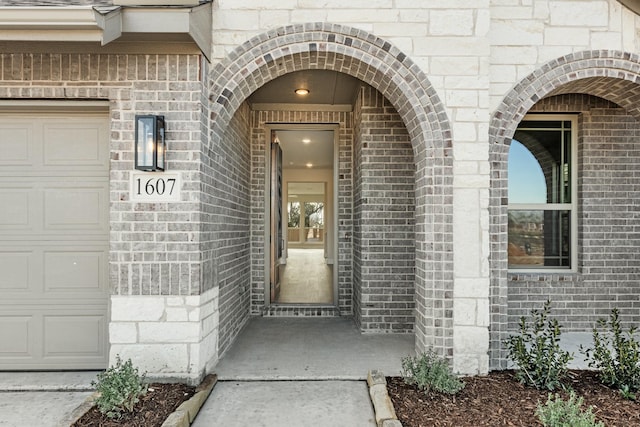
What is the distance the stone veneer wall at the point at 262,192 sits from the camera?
512 centimetres

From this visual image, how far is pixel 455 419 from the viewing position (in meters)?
2.45

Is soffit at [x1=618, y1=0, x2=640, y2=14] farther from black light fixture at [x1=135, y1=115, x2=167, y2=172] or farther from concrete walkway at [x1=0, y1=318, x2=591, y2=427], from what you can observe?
black light fixture at [x1=135, y1=115, x2=167, y2=172]

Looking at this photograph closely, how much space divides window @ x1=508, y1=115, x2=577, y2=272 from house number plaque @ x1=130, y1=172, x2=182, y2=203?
378cm

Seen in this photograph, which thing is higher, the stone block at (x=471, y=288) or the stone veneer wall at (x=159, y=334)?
the stone block at (x=471, y=288)

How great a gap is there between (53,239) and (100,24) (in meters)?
1.79

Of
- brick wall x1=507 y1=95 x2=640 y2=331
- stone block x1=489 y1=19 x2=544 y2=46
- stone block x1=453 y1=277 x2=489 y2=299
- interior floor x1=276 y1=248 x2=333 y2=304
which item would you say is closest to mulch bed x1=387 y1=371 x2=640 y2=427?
stone block x1=453 y1=277 x2=489 y2=299

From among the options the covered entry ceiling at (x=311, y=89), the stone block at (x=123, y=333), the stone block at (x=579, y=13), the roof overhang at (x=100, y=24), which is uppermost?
the stone block at (x=579, y=13)

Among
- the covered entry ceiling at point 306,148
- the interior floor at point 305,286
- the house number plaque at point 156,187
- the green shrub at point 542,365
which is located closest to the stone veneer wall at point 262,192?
the covered entry ceiling at point 306,148

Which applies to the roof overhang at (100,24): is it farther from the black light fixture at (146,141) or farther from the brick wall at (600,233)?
the brick wall at (600,233)

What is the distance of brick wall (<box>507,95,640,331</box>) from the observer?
435cm

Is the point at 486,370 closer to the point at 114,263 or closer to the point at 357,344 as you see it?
the point at 357,344

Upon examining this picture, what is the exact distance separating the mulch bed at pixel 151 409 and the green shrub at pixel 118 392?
0.14 ft

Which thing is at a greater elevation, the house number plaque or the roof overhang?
the roof overhang

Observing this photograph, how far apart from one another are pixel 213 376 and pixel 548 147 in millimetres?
4443
